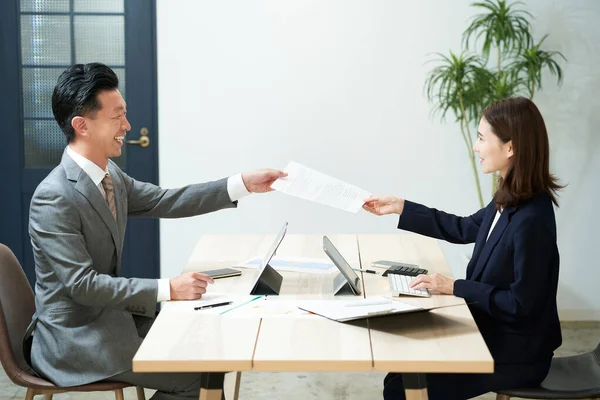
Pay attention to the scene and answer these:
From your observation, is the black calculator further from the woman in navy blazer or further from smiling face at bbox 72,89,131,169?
smiling face at bbox 72,89,131,169

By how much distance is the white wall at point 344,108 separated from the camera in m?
4.72

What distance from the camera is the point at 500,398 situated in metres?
2.66

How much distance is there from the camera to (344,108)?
15.7ft

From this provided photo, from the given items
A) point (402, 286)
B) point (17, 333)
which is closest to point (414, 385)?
point (402, 286)

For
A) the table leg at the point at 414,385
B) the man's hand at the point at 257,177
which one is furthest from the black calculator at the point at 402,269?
the table leg at the point at 414,385

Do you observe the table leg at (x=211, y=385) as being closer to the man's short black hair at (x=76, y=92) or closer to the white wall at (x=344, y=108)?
the man's short black hair at (x=76, y=92)

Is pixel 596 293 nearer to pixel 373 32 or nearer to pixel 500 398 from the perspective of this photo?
pixel 373 32

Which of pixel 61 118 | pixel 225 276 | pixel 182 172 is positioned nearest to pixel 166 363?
pixel 225 276

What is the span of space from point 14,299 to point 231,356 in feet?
3.42

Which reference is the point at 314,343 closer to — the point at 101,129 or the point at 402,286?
the point at 402,286

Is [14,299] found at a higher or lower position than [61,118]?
lower

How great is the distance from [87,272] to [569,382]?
1535mm

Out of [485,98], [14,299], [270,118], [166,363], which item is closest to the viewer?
[166,363]

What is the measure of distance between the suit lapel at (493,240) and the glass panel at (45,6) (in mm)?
3134
